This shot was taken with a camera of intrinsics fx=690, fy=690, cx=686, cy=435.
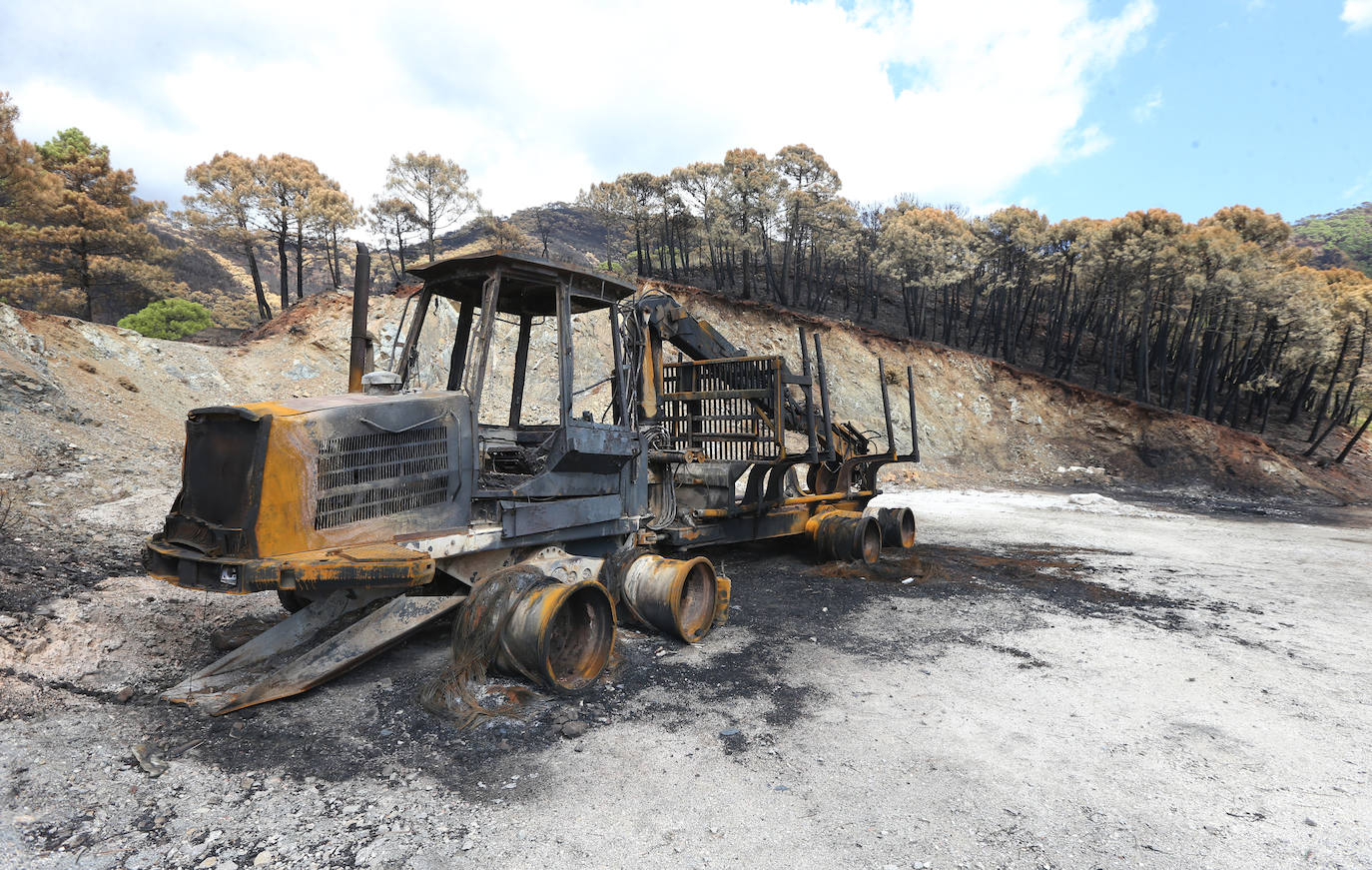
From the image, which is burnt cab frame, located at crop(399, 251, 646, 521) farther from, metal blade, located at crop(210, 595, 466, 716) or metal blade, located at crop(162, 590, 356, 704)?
metal blade, located at crop(162, 590, 356, 704)

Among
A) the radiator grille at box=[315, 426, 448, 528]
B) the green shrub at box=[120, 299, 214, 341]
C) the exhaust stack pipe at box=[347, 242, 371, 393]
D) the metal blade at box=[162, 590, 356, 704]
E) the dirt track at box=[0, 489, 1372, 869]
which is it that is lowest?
the dirt track at box=[0, 489, 1372, 869]

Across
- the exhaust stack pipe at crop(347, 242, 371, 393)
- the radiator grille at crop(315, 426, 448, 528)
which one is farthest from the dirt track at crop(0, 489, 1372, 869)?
the exhaust stack pipe at crop(347, 242, 371, 393)

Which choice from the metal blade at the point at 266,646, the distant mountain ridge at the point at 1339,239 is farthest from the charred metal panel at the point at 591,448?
the distant mountain ridge at the point at 1339,239

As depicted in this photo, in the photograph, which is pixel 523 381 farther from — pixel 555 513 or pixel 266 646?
pixel 266 646

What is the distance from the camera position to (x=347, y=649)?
435 centimetres

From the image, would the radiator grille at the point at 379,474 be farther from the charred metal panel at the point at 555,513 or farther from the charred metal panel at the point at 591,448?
the charred metal panel at the point at 591,448

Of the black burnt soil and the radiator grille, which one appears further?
the radiator grille

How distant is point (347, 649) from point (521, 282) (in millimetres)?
3005

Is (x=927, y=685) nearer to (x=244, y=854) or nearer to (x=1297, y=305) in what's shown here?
(x=244, y=854)

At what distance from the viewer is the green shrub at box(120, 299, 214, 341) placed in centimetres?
2589

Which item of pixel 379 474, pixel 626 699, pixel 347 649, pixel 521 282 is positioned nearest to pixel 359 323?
pixel 521 282

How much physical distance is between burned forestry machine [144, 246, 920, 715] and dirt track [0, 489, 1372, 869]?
40cm

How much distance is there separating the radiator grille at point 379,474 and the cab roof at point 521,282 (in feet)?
4.52

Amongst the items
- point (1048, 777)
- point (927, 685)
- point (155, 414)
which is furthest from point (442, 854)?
point (155, 414)
